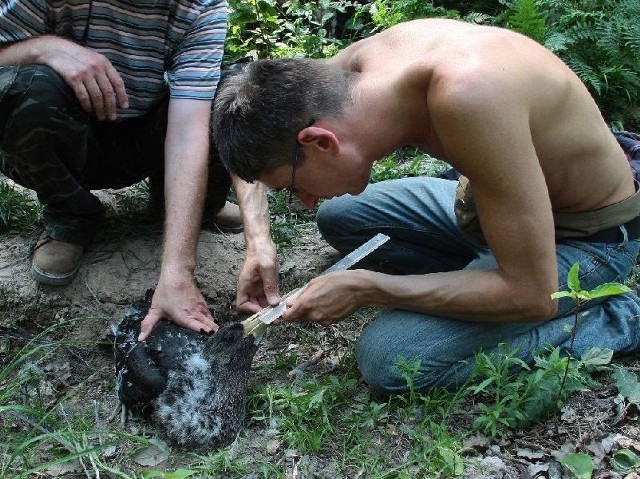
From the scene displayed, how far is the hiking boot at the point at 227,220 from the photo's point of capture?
3.69 m

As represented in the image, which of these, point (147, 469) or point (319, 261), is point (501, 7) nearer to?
point (319, 261)

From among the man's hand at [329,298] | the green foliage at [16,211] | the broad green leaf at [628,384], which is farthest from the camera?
the green foliage at [16,211]

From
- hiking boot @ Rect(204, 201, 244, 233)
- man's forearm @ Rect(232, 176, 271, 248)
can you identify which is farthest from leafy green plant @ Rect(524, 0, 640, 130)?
man's forearm @ Rect(232, 176, 271, 248)

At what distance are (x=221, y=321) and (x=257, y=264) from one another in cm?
53

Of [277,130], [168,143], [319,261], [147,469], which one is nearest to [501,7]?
[319,261]

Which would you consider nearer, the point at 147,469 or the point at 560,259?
the point at 147,469

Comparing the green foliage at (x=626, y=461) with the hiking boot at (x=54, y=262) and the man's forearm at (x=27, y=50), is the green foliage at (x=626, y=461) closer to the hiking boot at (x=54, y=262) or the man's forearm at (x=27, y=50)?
the hiking boot at (x=54, y=262)

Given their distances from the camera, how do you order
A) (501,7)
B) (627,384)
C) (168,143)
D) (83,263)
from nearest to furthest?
1. (627,384)
2. (168,143)
3. (83,263)
4. (501,7)

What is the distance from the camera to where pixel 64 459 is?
2221mm

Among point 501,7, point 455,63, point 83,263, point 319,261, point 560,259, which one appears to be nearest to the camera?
point 455,63

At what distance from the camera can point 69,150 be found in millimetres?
2982

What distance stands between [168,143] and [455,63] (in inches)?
55.0

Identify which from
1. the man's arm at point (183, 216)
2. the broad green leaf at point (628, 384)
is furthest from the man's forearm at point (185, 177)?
the broad green leaf at point (628, 384)

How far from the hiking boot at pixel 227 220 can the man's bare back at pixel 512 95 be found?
124 cm
